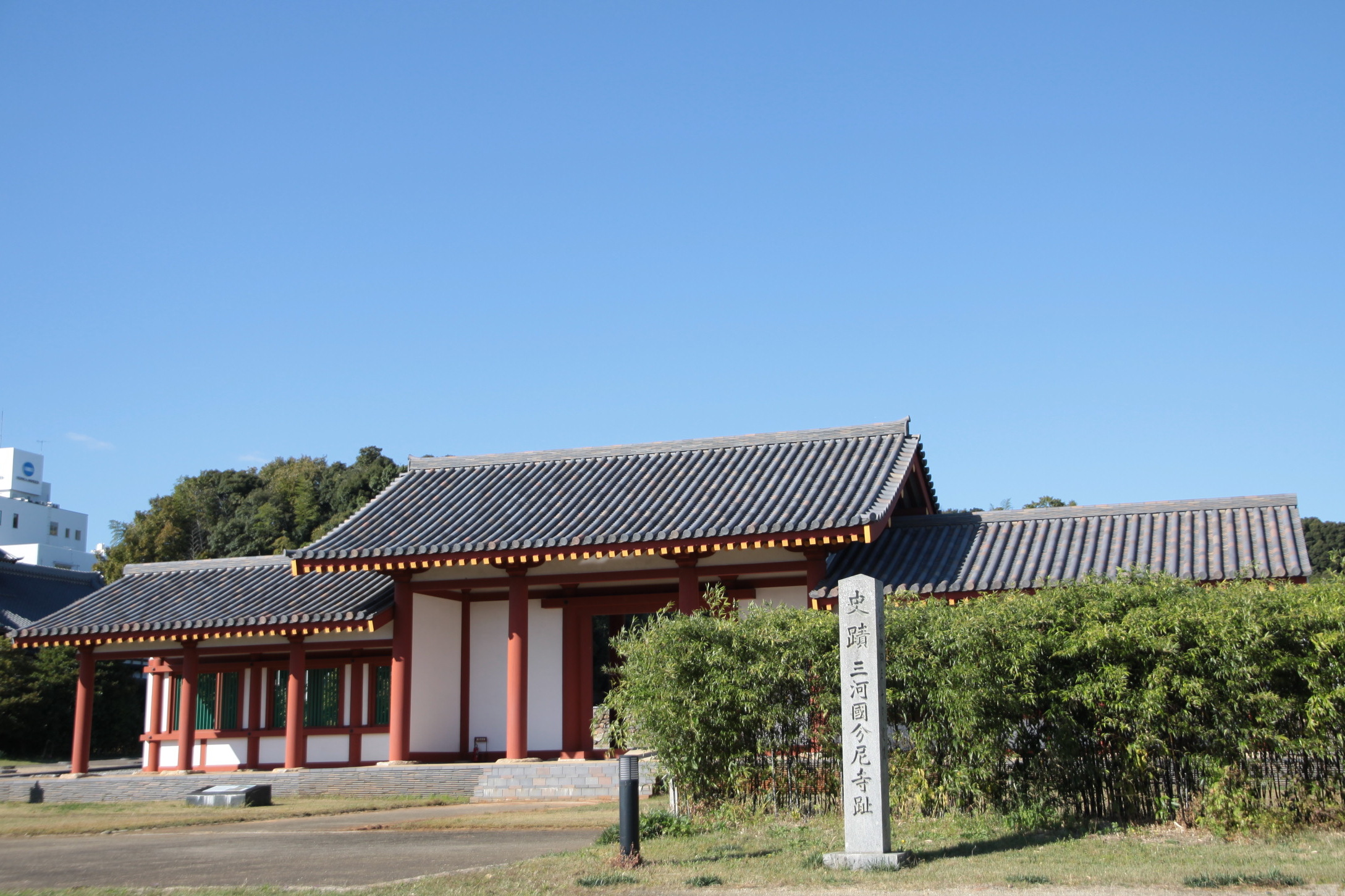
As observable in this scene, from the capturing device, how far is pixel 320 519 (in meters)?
42.7

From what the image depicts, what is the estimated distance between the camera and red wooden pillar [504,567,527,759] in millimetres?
17672

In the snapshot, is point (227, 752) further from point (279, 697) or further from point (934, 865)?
point (934, 865)

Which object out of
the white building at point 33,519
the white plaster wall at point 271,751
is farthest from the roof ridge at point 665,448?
the white building at point 33,519

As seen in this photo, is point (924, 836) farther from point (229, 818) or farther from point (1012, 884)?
point (229, 818)

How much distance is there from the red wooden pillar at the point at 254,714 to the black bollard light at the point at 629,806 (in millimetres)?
13135

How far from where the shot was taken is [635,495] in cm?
1925

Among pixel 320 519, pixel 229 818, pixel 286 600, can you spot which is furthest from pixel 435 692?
pixel 320 519

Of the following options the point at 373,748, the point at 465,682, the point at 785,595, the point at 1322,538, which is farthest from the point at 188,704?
the point at 1322,538

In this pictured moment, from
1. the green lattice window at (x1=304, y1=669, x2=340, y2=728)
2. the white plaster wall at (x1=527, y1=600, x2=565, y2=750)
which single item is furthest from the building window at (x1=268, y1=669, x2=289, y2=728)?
the white plaster wall at (x1=527, y1=600, x2=565, y2=750)

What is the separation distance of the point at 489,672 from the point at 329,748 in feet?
9.80

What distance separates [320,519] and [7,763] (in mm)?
16049

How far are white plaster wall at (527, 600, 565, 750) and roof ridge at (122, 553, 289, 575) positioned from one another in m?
5.04

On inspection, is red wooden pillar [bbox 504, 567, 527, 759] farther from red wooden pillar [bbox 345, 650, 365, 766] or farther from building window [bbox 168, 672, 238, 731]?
building window [bbox 168, 672, 238, 731]

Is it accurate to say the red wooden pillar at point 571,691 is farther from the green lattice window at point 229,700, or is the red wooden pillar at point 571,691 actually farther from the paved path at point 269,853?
the green lattice window at point 229,700
